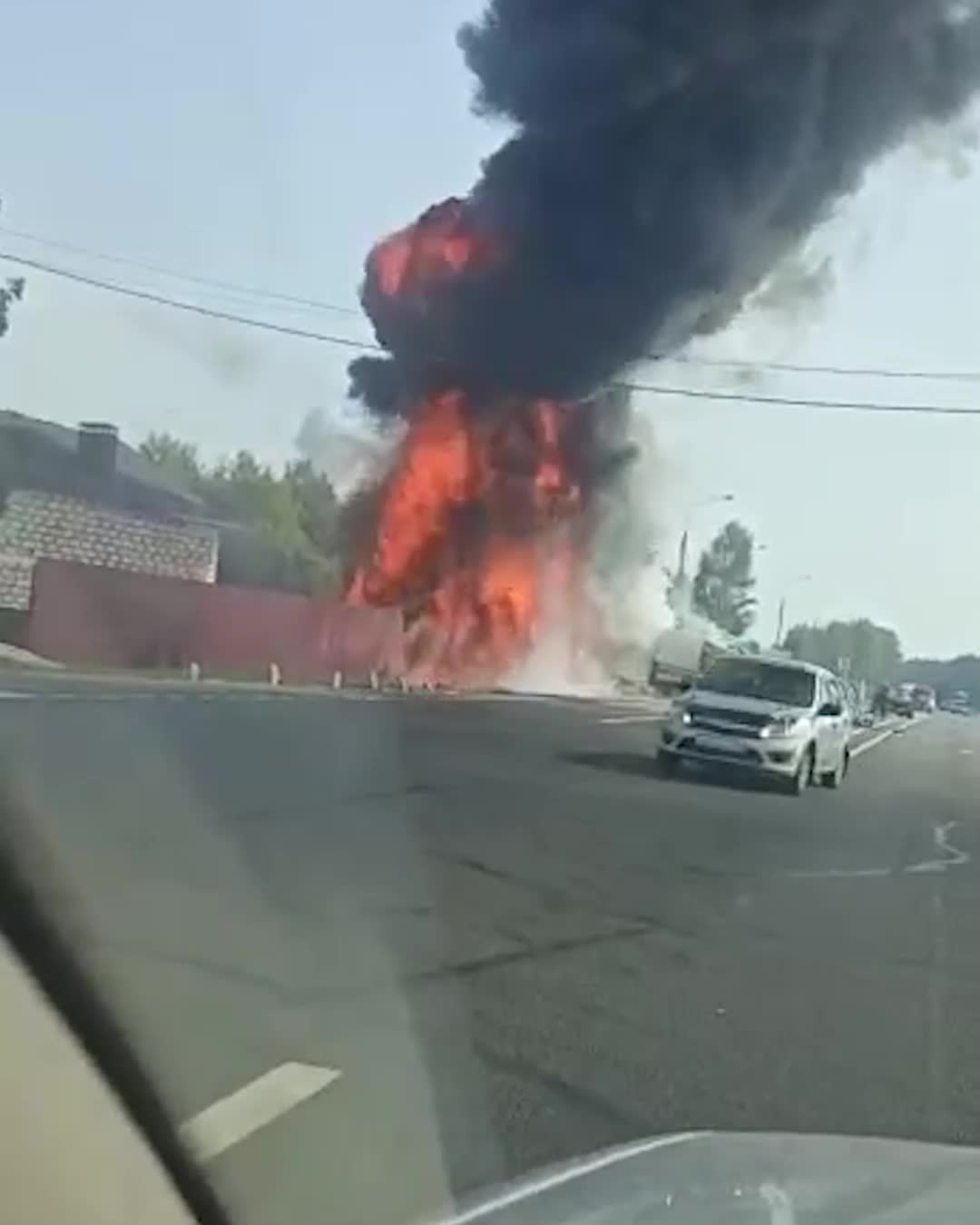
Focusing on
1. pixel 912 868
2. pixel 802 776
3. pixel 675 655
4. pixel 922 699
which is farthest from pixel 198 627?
pixel 922 699

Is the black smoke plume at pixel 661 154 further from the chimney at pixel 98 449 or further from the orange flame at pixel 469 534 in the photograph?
the chimney at pixel 98 449

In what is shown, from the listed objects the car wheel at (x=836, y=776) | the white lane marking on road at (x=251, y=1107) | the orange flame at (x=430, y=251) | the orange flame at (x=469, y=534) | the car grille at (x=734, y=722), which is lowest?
the white lane marking on road at (x=251, y=1107)

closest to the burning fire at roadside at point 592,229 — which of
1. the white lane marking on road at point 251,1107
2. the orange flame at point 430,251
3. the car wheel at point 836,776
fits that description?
the orange flame at point 430,251

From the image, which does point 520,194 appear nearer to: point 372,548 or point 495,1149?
point 372,548

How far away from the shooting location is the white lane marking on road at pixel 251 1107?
5.44 m

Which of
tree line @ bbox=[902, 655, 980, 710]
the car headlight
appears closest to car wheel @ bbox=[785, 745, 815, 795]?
the car headlight

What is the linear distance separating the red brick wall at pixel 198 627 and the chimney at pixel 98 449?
5.33m

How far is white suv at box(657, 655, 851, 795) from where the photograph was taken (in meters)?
26.2

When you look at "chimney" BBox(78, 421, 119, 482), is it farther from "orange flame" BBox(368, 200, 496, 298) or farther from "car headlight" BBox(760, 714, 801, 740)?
"car headlight" BBox(760, 714, 801, 740)

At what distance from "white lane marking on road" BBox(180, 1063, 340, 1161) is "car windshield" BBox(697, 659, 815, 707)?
781 inches

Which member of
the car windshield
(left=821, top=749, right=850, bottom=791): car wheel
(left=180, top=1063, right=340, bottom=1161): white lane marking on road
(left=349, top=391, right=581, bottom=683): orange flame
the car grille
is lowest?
(left=180, top=1063, right=340, bottom=1161): white lane marking on road

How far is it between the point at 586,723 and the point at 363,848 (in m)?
22.7

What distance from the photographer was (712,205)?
124ft

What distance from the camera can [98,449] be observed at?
2028 inches
